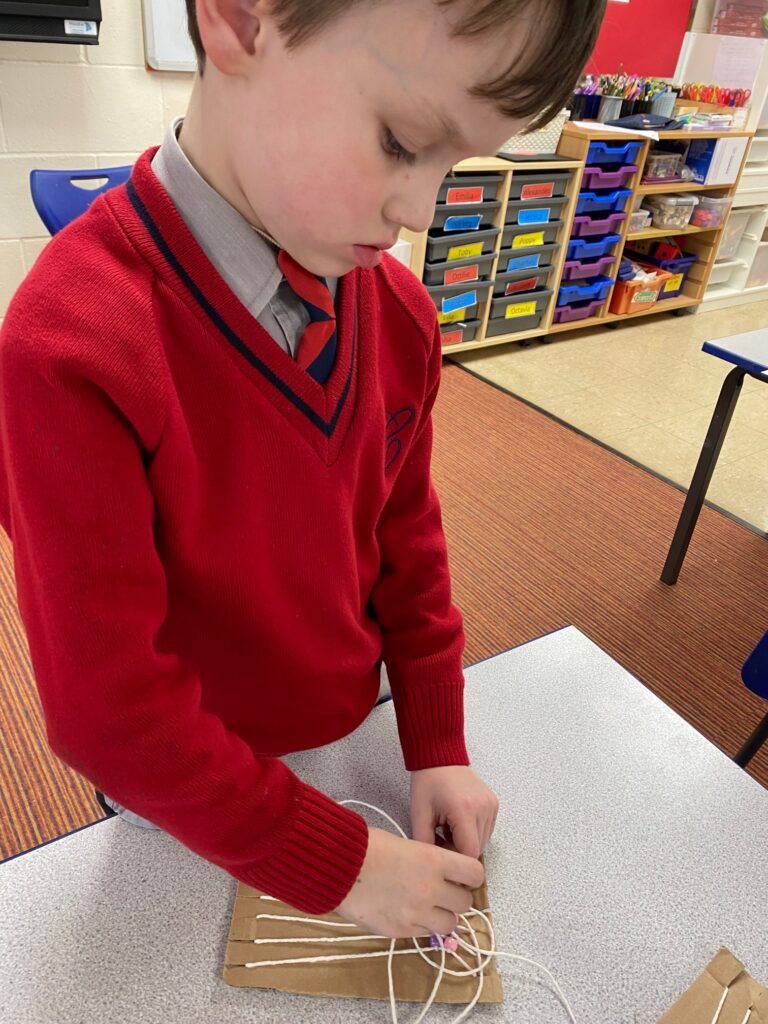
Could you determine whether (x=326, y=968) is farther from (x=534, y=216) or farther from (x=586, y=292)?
(x=586, y=292)

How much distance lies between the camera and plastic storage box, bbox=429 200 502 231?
2.77 m

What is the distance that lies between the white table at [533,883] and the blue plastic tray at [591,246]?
2964 mm

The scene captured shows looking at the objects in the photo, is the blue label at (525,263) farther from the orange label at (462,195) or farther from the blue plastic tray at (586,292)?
the orange label at (462,195)

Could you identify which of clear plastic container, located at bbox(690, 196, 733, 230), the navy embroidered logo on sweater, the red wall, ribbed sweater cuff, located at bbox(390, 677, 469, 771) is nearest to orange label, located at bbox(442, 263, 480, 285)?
the red wall

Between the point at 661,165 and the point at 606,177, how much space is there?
46 cm

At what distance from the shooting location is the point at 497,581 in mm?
1986

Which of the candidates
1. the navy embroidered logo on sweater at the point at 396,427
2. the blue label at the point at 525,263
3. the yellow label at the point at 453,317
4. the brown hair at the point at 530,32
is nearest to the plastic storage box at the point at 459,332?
the yellow label at the point at 453,317

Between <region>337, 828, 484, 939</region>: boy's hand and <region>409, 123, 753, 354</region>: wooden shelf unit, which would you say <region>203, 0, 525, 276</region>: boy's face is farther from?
<region>409, 123, 753, 354</region>: wooden shelf unit

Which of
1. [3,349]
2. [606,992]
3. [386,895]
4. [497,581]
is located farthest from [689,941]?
[497,581]

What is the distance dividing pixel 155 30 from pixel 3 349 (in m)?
2.23

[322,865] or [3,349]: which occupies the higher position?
[3,349]

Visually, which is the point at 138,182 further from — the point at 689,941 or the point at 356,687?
the point at 689,941

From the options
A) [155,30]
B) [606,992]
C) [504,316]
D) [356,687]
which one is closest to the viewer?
[606,992]

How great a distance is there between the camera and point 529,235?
3107 mm
